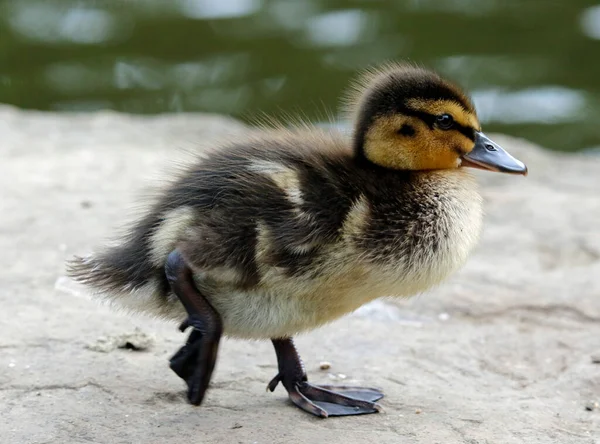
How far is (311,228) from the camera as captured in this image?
3.33 metres

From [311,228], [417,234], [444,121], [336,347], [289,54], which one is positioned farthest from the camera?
[289,54]

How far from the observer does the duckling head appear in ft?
11.6

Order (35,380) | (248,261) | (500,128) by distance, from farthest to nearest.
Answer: (500,128)
(35,380)
(248,261)

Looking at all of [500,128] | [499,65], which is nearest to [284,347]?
[500,128]

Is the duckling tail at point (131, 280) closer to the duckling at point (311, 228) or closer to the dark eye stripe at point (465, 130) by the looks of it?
the duckling at point (311, 228)

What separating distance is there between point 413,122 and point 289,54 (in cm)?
571

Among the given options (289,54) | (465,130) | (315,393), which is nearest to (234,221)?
(315,393)

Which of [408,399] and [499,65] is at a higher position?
[499,65]

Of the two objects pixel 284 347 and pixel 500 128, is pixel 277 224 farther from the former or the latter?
pixel 500 128

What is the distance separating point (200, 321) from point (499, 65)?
621 cm

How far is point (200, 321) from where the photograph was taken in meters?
3.39

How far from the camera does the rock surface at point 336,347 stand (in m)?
3.47

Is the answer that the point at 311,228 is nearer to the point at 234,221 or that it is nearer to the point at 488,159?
the point at 234,221

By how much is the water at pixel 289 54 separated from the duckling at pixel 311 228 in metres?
4.71
